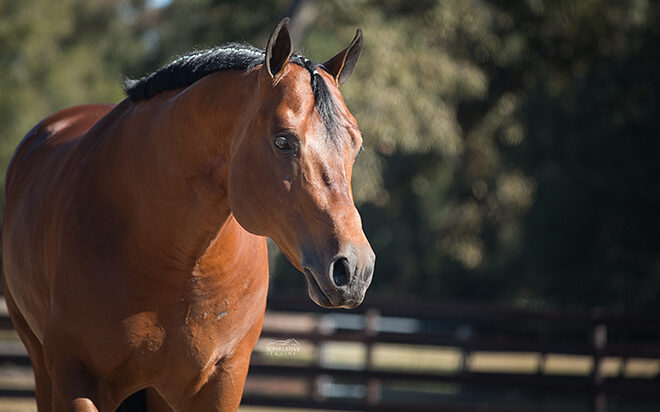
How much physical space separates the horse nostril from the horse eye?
0.39 m

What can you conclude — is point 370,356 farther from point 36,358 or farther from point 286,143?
point 286,143

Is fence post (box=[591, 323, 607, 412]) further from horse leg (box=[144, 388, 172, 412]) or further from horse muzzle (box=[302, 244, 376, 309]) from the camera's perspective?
horse muzzle (box=[302, 244, 376, 309])

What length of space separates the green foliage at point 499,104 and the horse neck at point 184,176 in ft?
28.4

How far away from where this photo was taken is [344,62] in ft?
8.49

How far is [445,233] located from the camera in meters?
16.2

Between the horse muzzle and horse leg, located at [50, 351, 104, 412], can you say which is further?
horse leg, located at [50, 351, 104, 412]

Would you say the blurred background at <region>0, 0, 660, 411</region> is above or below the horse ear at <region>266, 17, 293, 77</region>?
above

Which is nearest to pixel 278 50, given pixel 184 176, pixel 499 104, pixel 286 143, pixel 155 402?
pixel 286 143

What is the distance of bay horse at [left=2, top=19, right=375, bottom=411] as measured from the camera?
216cm

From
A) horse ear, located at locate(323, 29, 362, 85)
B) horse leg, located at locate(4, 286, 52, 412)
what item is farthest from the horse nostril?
horse leg, located at locate(4, 286, 52, 412)

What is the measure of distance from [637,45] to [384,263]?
17633 millimetres

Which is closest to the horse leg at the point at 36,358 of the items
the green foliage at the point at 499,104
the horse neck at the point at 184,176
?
the horse neck at the point at 184,176

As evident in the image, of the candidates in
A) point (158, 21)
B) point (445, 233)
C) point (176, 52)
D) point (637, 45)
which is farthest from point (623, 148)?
point (158, 21)

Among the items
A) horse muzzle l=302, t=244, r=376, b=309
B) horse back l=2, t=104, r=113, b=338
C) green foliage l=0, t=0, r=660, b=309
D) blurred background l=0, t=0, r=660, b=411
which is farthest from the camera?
green foliage l=0, t=0, r=660, b=309
